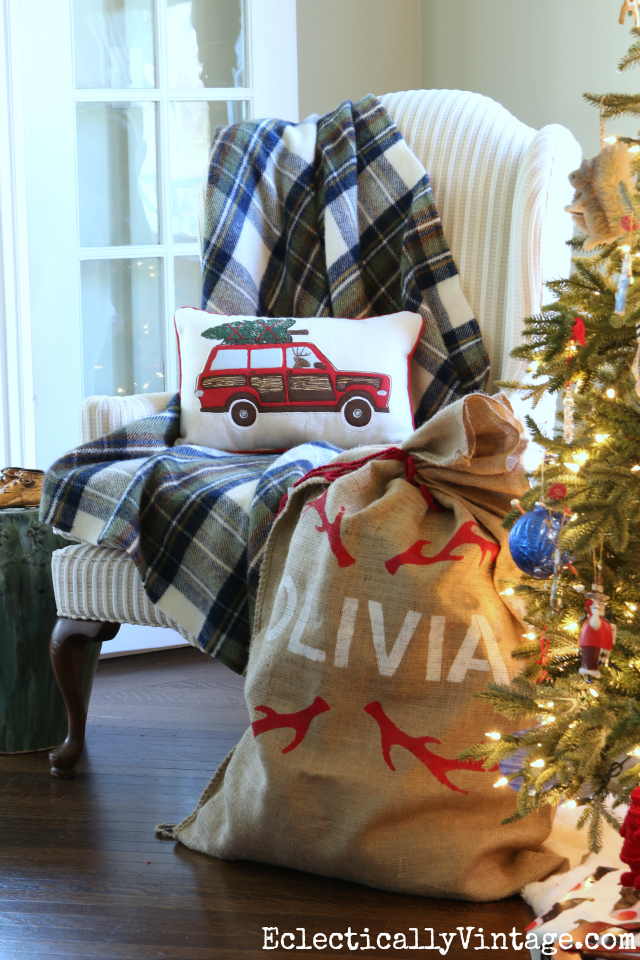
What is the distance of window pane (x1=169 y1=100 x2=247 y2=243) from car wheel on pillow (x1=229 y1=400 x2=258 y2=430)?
Result: 2.92 ft

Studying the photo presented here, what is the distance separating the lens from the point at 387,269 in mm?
1861

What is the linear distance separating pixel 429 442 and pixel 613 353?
32 centimetres

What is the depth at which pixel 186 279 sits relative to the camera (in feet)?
7.75

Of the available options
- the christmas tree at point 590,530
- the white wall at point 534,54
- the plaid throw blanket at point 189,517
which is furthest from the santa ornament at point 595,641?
the white wall at point 534,54

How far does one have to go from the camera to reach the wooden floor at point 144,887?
1.03 metres

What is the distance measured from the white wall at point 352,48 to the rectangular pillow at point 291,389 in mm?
1171

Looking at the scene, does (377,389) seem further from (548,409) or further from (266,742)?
(266,742)

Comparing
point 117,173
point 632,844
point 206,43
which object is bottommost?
point 632,844

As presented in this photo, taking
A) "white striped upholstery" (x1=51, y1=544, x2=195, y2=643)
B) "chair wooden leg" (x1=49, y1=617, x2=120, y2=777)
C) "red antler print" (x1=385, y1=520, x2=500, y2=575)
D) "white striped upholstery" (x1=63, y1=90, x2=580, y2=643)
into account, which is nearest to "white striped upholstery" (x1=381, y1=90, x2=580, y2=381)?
"white striped upholstery" (x1=63, y1=90, x2=580, y2=643)

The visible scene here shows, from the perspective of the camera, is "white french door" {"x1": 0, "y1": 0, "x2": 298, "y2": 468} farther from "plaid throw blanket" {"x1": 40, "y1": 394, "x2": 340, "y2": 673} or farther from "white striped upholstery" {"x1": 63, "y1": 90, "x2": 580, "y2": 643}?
"plaid throw blanket" {"x1": 40, "y1": 394, "x2": 340, "y2": 673}

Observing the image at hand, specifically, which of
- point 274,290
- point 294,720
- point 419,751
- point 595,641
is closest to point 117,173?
point 274,290

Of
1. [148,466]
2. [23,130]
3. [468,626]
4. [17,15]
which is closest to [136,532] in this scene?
[148,466]

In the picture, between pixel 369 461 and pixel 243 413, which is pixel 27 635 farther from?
pixel 369 461

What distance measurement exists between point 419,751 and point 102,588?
2.06 ft
